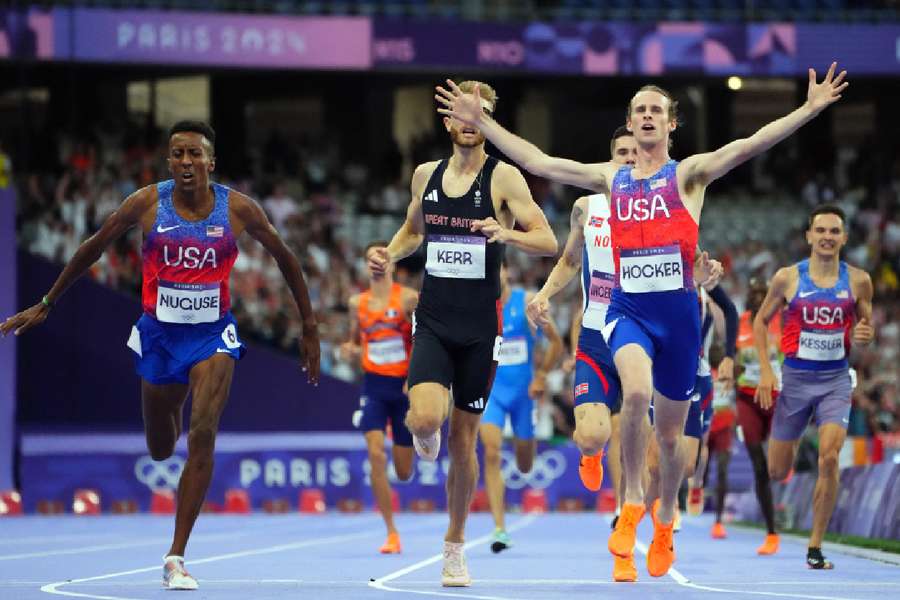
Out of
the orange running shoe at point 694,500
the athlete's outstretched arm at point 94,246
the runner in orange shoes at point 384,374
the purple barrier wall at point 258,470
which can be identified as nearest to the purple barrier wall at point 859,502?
the orange running shoe at point 694,500

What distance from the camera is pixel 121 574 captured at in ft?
33.7

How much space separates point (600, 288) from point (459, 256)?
A: 1.57 meters

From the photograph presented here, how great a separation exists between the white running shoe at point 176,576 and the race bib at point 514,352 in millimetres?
6345

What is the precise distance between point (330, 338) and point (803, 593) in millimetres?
16935

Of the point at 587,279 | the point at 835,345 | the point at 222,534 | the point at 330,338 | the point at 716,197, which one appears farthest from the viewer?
the point at 716,197

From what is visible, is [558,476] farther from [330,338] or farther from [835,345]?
[835,345]

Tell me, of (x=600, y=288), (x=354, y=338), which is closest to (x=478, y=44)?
(x=354, y=338)

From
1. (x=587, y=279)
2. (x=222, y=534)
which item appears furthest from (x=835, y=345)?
(x=222, y=534)

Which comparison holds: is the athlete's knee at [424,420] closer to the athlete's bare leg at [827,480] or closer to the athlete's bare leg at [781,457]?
the athlete's bare leg at [827,480]

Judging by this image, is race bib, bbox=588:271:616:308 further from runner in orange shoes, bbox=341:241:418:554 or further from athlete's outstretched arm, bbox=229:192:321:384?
runner in orange shoes, bbox=341:241:418:554

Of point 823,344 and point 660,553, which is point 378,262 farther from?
point 823,344

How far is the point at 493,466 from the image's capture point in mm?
13898

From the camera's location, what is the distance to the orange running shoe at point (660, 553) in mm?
8977

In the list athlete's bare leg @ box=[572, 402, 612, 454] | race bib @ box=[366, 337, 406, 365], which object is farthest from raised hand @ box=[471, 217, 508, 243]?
race bib @ box=[366, 337, 406, 365]
